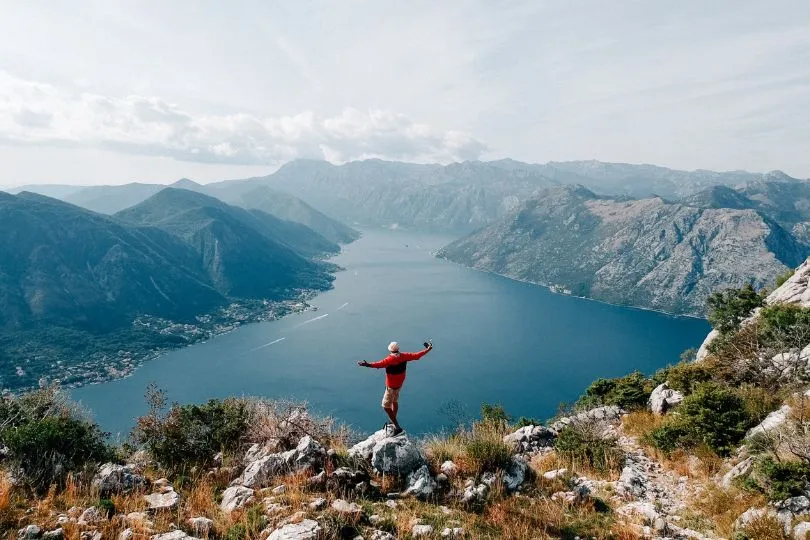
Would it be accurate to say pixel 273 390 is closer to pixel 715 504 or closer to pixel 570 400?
pixel 570 400

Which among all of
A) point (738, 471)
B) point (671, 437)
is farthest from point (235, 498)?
point (671, 437)

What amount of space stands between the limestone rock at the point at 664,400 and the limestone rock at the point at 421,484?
13808 millimetres

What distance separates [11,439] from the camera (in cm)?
1138

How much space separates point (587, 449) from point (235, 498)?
11.6m

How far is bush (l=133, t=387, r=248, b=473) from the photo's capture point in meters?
13.5

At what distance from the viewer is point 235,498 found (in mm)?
10766

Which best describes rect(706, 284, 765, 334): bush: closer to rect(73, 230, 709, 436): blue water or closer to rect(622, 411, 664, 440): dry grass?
rect(622, 411, 664, 440): dry grass

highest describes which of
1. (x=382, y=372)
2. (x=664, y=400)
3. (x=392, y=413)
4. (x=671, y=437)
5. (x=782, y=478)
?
(x=392, y=413)

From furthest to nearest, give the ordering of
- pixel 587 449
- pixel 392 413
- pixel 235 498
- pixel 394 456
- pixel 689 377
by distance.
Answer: pixel 689 377 < pixel 587 449 < pixel 392 413 < pixel 394 456 < pixel 235 498

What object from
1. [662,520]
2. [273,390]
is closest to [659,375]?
[662,520]

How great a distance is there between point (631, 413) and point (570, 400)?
124m

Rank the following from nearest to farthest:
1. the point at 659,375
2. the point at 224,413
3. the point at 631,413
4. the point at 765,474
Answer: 1. the point at 765,474
2. the point at 224,413
3. the point at 631,413
4. the point at 659,375

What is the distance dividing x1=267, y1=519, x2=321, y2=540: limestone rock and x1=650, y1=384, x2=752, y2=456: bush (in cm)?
1288

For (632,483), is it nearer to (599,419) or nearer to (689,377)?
(599,419)
